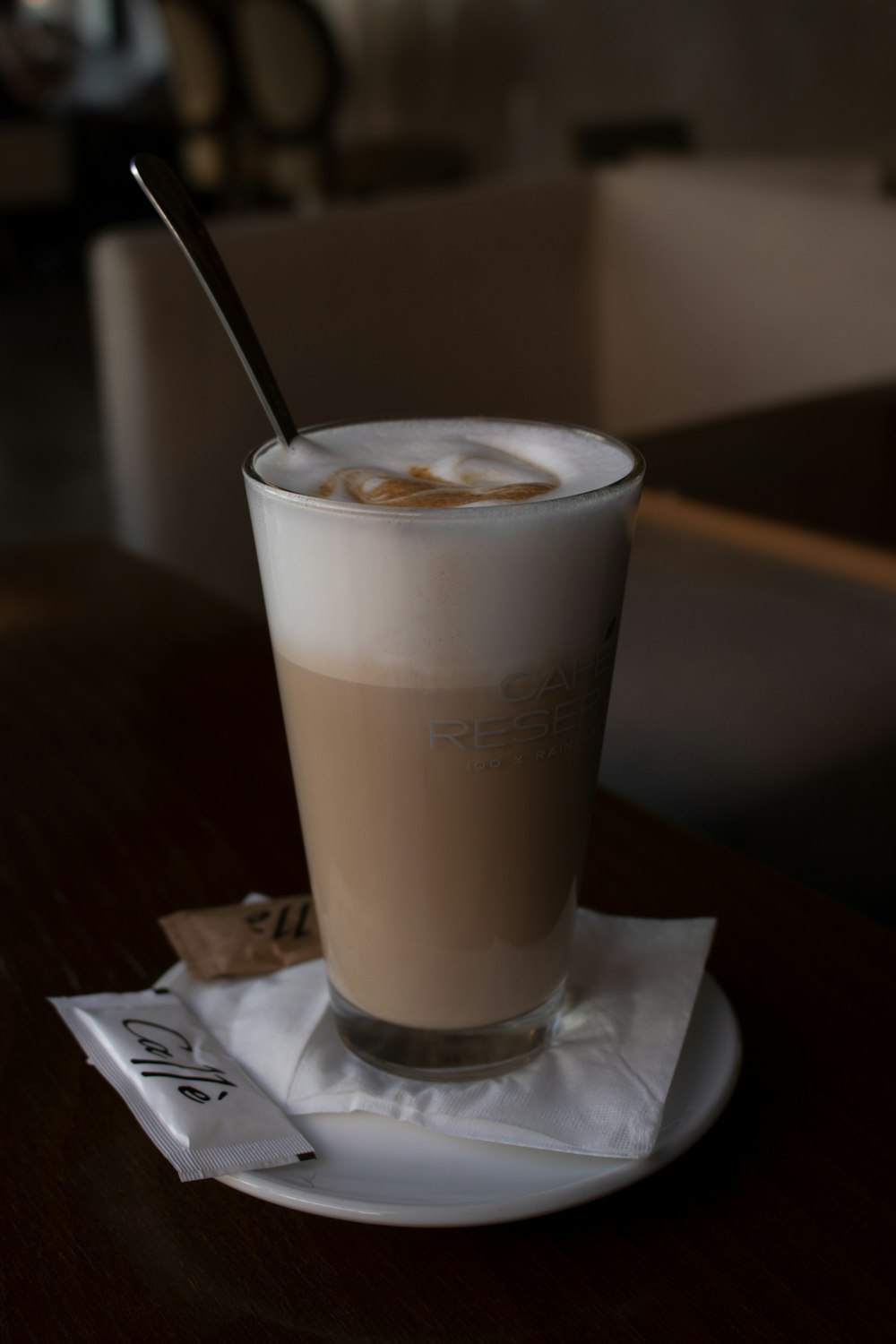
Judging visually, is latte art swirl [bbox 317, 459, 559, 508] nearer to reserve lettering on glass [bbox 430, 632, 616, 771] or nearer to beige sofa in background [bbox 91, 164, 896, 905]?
reserve lettering on glass [bbox 430, 632, 616, 771]

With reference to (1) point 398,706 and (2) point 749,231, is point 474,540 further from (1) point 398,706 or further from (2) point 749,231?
(2) point 749,231

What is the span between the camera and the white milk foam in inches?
13.4

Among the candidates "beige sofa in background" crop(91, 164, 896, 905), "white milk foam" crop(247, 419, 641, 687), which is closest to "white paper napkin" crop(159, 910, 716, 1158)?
"white milk foam" crop(247, 419, 641, 687)

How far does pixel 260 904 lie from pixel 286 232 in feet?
3.80

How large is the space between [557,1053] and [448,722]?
0.12 meters

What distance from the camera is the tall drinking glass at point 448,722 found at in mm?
348

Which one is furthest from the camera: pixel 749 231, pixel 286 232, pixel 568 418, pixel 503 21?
pixel 503 21

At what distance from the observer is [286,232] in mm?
1467

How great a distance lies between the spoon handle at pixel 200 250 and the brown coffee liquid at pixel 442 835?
3.7 inches

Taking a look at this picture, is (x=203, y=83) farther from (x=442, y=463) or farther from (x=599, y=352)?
(x=442, y=463)

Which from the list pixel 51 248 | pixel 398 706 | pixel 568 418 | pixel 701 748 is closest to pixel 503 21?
pixel 51 248

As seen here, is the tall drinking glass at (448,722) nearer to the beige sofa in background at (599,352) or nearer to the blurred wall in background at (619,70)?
the beige sofa in background at (599,352)

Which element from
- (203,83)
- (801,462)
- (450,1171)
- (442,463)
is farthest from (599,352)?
(203,83)

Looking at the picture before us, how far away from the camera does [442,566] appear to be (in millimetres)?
343
